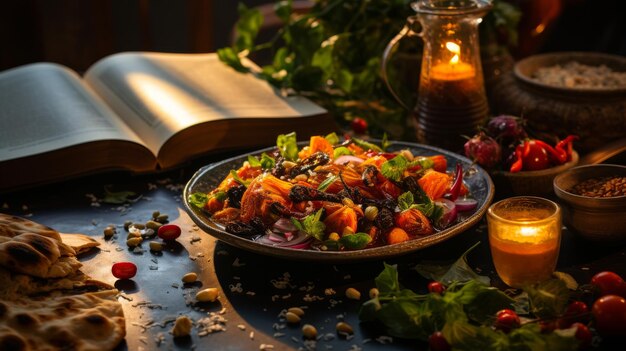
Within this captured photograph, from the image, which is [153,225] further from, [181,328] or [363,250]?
[363,250]

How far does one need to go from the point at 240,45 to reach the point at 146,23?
1.68 metres

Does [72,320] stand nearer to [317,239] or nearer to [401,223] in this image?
[317,239]

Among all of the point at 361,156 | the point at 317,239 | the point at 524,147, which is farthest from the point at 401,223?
the point at 524,147

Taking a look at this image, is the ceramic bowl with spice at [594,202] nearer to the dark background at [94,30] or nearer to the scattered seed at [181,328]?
the scattered seed at [181,328]

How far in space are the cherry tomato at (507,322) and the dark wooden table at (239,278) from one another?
0.53 feet

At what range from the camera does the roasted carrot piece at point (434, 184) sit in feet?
7.07

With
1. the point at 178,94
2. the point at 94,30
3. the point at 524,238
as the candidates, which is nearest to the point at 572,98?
the point at 524,238

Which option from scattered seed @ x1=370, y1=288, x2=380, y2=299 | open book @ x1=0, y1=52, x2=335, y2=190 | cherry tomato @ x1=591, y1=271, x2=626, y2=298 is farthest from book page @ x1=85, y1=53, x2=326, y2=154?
cherry tomato @ x1=591, y1=271, x2=626, y2=298

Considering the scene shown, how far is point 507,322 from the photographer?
1.68 metres

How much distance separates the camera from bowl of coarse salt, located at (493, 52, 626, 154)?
2.55 metres

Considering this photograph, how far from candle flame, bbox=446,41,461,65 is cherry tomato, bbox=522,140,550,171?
1.27ft

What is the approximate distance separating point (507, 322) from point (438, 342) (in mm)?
150

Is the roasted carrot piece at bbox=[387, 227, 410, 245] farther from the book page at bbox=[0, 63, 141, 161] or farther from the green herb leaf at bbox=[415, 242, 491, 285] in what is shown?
the book page at bbox=[0, 63, 141, 161]

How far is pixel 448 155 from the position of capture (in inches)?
96.0
